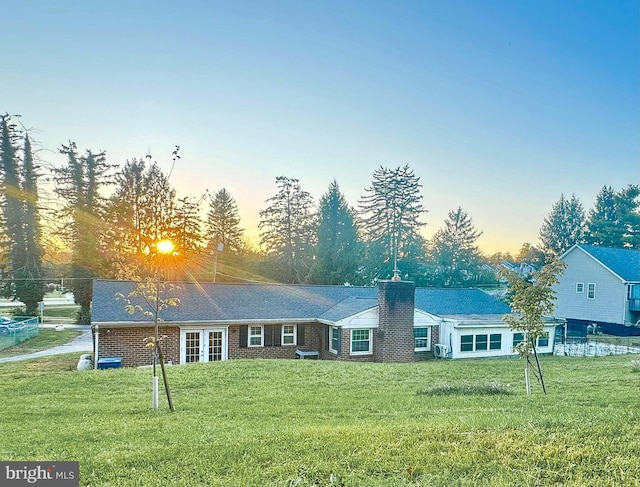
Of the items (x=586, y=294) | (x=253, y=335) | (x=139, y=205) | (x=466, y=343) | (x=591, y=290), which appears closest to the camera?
(x=253, y=335)

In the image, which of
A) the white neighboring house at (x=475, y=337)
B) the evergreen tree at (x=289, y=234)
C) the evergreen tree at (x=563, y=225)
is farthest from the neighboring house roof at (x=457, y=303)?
the evergreen tree at (x=563, y=225)

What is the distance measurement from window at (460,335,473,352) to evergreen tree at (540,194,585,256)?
24.2 metres

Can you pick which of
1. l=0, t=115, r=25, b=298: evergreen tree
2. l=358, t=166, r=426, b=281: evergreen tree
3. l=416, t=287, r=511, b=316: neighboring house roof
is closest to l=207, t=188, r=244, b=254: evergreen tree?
l=358, t=166, r=426, b=281: evergreen tree

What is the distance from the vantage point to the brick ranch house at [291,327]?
13.9 metres

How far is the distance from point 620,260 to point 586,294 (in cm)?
270

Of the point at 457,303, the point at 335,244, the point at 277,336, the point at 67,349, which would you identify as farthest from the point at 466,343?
the point at 67,349

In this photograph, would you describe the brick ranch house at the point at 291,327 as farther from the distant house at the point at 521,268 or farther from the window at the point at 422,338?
the distant house at the point at 521,268

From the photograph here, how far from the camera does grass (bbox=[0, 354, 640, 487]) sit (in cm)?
327

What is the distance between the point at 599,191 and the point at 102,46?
41.4 meters

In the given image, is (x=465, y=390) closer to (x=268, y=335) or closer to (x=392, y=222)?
(x=268, y=335)

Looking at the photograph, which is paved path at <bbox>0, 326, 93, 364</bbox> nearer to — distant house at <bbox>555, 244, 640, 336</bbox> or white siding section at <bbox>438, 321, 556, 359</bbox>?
white siding section at <bbox>438, 321, 556, 359</bbox>

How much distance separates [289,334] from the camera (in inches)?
644

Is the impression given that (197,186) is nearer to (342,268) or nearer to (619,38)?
(342,268)

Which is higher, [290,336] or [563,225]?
[563,225]
